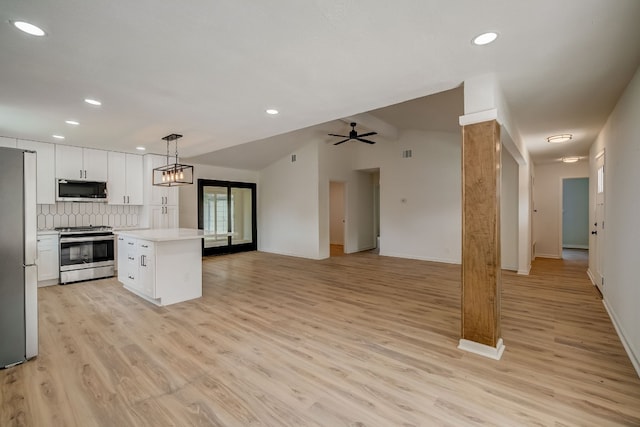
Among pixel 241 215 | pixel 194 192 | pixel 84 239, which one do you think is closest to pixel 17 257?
pixel 84 239

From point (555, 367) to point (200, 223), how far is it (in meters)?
7.72

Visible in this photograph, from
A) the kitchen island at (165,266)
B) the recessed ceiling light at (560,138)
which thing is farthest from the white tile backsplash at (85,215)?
the recessed ceiling light at (560,138)

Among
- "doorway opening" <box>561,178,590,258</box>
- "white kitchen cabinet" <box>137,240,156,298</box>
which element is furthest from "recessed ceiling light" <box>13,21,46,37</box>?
"doorway opening" <box>561,178,590,258</box>

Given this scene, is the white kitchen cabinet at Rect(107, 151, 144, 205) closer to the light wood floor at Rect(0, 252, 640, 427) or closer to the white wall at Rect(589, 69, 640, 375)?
the light wood floor at Rect(0, 252, 640, 427)

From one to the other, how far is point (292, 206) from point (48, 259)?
5.16 meters

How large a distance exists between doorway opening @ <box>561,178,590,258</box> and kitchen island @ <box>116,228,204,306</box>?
35.0 ft

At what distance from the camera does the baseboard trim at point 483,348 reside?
2.62 m

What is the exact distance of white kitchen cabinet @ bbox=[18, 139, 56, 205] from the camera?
514cm

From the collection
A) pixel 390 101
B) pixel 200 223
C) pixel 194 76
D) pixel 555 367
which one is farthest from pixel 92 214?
pixel 555 367

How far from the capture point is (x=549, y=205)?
8.09m

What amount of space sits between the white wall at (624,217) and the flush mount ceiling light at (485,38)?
1.63 metres

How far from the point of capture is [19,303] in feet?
8.42

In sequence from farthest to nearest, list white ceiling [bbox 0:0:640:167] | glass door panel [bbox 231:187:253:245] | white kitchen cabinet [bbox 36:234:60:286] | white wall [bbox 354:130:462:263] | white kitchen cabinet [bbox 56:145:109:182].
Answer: glass door panel [bbox 231:187:253:245], white wall [bbox 354:130:462:263], white kitchen cabinet [bbox 56:145:109:182], white kitchen cabinet [bbox 36:234:60:286], white ceiling [bbox 0:0:640:167]

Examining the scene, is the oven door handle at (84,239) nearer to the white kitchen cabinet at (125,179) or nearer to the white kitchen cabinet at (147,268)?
the white kitchen cabinet at (125,179)
